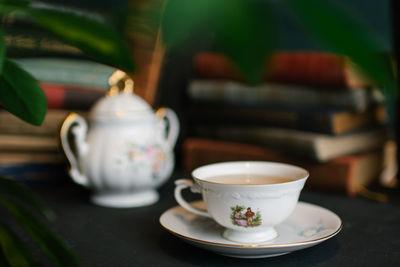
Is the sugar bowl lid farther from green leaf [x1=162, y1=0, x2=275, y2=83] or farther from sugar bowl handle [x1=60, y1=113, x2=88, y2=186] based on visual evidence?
green leaf [x1=162, y1=0, x2=275, y2=83]

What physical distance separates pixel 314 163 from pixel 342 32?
27.5 inches

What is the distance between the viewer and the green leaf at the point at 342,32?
14 cm

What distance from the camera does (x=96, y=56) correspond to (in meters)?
0.25

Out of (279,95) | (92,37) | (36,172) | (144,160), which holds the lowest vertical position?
(36,172)

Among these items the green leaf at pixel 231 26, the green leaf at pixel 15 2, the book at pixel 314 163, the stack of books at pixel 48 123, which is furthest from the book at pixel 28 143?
the green leaf at pixel 231 26

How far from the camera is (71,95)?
90 centimetres

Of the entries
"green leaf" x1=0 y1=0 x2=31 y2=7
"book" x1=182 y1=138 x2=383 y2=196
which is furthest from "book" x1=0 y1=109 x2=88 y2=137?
"green leaf" x1=0 y1=0 x2=31 y2=7

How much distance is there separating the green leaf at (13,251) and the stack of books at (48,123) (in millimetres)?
504

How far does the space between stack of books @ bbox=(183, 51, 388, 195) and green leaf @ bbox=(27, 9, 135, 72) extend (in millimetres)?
514

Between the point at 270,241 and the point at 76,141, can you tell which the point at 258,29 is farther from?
the point at 76,141

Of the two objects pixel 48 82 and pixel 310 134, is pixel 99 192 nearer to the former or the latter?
pixel 48 82

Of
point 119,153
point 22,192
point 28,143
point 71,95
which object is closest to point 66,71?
point 71,95

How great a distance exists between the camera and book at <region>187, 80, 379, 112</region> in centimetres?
82

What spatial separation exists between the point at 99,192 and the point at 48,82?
273 mm
